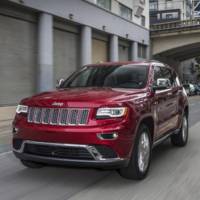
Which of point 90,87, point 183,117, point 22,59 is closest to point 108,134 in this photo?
point 90,87

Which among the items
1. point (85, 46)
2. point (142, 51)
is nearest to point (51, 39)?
point (85, 46)

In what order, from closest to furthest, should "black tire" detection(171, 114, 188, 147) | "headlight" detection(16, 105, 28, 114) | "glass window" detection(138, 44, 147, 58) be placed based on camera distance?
"headlight" detection(16, 105, 28, 114)
"black tire" detection(171, 114, 188, 147)
"glass window" detection(138, 44, 147, 58)

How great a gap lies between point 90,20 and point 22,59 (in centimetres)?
1023

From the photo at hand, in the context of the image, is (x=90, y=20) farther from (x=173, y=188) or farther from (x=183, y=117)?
(x=173, y=188)

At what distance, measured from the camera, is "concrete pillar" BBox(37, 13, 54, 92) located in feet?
90.6

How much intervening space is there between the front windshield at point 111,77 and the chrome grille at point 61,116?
1498mm

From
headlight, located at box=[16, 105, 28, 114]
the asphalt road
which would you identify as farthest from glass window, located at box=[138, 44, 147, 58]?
headlight, located at box=[16, 105, 28, 114]

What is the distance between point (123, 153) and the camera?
6.42 meters

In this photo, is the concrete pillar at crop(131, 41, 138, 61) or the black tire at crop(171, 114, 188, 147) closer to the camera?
the black tire at crop(171, 114, 188, 147)

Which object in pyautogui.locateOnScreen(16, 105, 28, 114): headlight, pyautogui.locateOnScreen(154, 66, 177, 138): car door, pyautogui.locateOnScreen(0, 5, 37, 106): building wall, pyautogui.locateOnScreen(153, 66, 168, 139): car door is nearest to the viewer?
pyautogui.locateOnScreen(16, 105, 28, 114): headlight

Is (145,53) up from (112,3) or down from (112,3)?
down

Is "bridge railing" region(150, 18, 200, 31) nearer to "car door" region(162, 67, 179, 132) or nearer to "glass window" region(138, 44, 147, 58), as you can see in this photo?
"glass window" region(138, 44, 147, 58)

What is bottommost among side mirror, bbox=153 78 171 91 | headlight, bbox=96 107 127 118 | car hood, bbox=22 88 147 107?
headlight, bbox=96 107 127 118

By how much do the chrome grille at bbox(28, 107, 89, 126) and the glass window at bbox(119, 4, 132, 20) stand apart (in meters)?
37.4
